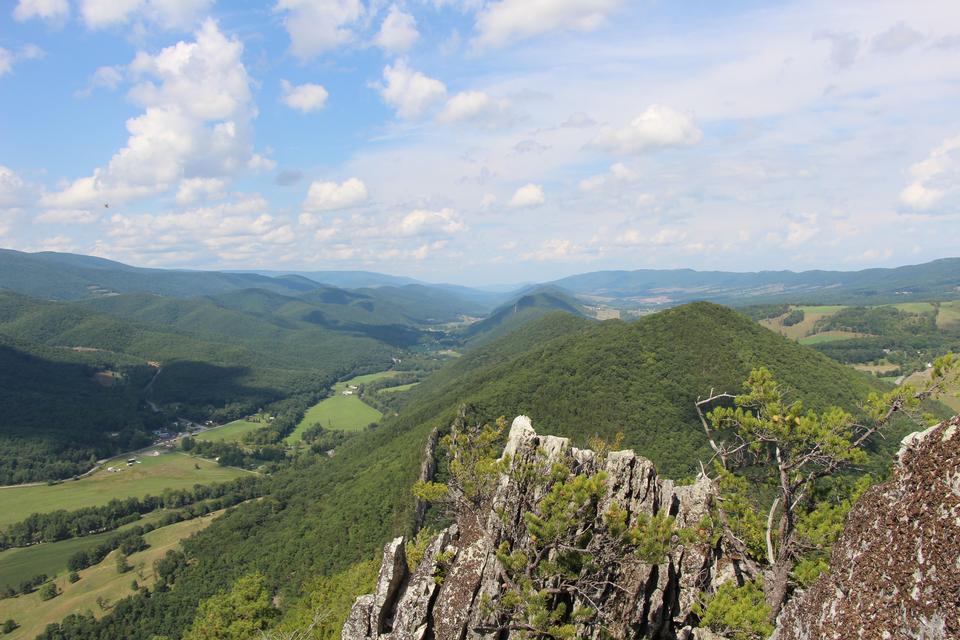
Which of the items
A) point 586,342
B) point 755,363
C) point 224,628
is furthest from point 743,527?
point 586,342

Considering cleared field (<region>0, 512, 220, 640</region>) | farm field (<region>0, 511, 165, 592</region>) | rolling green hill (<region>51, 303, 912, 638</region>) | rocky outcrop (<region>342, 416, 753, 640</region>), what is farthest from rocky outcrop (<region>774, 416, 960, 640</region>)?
farm field (<region>0, 511, 165, 592</region>)

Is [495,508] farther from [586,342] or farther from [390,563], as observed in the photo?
[586,342]

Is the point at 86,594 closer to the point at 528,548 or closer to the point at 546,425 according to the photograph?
the point at 546,425

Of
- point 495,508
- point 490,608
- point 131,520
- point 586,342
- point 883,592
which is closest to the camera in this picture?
point 883,592

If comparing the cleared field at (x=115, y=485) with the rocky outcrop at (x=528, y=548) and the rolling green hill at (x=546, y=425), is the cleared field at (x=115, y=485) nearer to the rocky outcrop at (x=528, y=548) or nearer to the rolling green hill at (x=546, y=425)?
the rolling green hill at (x=546, y=425)

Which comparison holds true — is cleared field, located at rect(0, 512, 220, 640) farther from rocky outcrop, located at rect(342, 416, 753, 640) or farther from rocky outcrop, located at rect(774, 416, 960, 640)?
rocky outcrop, located at rect(774, 416, 960, 640)

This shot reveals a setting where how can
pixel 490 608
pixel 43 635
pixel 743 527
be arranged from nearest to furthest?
pixel 490 608, pixel 743 527, pixel 43 635
